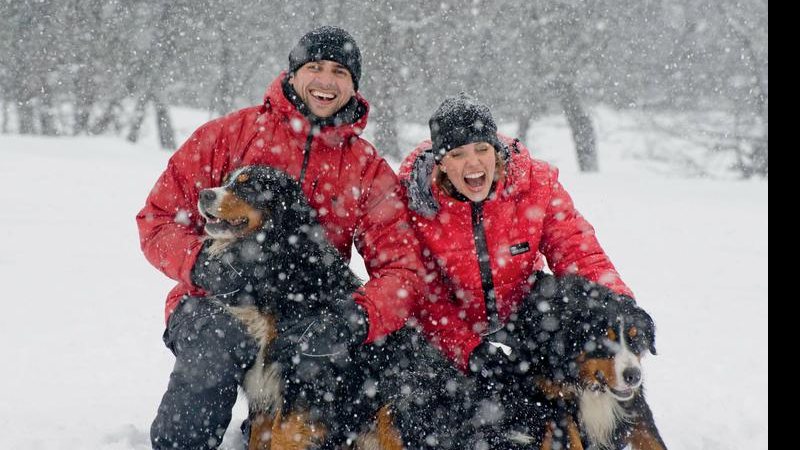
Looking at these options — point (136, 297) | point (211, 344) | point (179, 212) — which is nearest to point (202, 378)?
point (211, 344)

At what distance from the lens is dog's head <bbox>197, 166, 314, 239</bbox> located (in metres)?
2.89

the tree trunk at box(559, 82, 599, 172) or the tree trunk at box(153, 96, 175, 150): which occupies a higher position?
the tree trunk at box(153, 96, 175, 150)

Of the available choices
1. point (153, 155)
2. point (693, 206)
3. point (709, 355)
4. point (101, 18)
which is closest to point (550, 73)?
point (693, 206)

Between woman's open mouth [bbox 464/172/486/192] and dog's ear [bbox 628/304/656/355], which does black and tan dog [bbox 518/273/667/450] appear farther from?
woman's open mouth [bbox 464/172/486/192]

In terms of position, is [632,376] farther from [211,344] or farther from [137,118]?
[137,118]

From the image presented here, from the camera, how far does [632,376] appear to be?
9.12 ft

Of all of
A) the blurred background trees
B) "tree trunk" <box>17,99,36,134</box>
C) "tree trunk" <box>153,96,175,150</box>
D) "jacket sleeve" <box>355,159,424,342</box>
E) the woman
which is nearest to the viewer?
"jacket sleeve" <box>355,159,424,342</box>

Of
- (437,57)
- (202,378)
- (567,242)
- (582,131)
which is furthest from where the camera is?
(582,131)

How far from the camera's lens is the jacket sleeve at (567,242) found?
3221 mm

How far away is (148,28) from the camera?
18.5 m

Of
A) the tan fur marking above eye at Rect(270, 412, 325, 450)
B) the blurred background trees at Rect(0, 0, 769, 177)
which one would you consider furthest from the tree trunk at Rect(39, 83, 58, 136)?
the tan fur marking above eye at Rect(270, 412, 325, 450)

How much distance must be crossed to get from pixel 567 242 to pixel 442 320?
0.75m

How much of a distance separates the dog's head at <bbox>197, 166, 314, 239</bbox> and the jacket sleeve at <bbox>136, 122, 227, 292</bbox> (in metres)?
0.15

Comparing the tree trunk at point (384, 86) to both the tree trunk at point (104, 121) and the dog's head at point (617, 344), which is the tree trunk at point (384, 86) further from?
the dog's head at point (617, 344)
